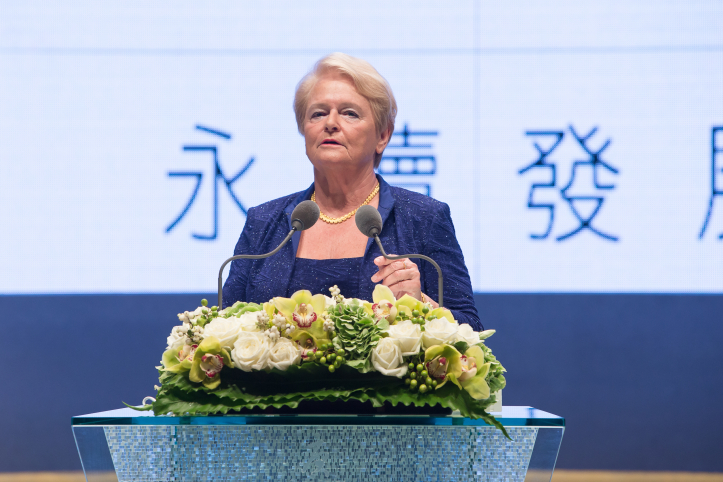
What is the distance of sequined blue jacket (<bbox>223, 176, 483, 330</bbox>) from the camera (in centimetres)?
167

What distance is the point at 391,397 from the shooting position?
3.17 ft

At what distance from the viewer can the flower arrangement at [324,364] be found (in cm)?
96

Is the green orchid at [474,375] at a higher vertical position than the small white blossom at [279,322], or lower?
lower

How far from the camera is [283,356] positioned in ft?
3.16

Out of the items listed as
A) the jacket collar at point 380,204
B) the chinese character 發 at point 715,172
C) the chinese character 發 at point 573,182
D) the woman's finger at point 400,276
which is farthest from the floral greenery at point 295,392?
the chinese character 發 at point 715,172

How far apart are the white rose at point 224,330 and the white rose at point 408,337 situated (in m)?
0.23

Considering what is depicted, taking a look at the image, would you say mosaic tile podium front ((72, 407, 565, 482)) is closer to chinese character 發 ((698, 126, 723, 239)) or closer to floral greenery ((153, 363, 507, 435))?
floral greenery ((153, 363, 507, 435))

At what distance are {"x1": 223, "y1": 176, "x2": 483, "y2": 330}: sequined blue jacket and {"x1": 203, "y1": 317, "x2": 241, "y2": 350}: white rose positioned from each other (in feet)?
2.18

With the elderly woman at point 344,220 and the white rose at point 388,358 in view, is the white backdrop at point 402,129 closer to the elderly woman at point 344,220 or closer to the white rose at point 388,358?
the elderly woman at point 344,220

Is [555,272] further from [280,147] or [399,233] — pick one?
[399,233]

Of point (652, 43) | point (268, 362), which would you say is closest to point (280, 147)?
point (652, 43)

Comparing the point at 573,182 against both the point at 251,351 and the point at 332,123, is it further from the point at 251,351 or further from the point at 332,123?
the point at 251,351

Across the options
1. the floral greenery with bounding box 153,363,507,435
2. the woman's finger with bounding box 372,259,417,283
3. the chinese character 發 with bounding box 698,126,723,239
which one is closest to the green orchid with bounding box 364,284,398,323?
the floral greenery with bounding box 153,363,507,435

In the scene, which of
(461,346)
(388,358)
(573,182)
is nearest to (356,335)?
(388,358)
